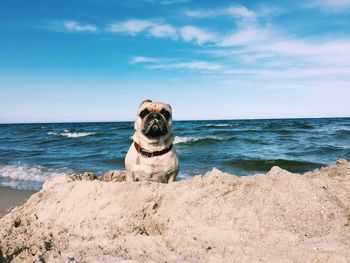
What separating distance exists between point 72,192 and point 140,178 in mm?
1155

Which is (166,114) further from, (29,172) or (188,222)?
(29,172)

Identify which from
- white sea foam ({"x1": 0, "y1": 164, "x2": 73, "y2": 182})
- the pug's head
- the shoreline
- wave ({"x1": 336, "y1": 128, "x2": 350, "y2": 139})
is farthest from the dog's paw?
wave ({"x1": 336, "y1": 128, "x2": 350, "y2": 139})

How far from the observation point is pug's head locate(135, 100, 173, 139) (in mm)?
4809

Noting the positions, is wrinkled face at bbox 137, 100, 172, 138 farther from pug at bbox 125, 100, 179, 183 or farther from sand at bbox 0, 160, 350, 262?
sand at bbox 0, 160, 350, 262

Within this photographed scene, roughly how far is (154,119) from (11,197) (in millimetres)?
3442

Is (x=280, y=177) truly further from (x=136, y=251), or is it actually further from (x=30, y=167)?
(x=30, y=167)

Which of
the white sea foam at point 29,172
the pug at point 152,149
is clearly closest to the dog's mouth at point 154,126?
the pug at point 152,149

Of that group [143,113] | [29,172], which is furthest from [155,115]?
[29,172]

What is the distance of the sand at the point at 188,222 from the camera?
8.95 feet

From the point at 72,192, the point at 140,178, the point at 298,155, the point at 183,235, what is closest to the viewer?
the point at 183,235

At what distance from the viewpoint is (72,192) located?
153 inches

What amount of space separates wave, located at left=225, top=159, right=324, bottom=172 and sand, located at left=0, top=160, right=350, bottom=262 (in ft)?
21.9

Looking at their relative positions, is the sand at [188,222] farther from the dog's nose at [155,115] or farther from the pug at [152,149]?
the dog's nose at [155,115]

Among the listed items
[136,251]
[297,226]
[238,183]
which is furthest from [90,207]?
[297,226]
